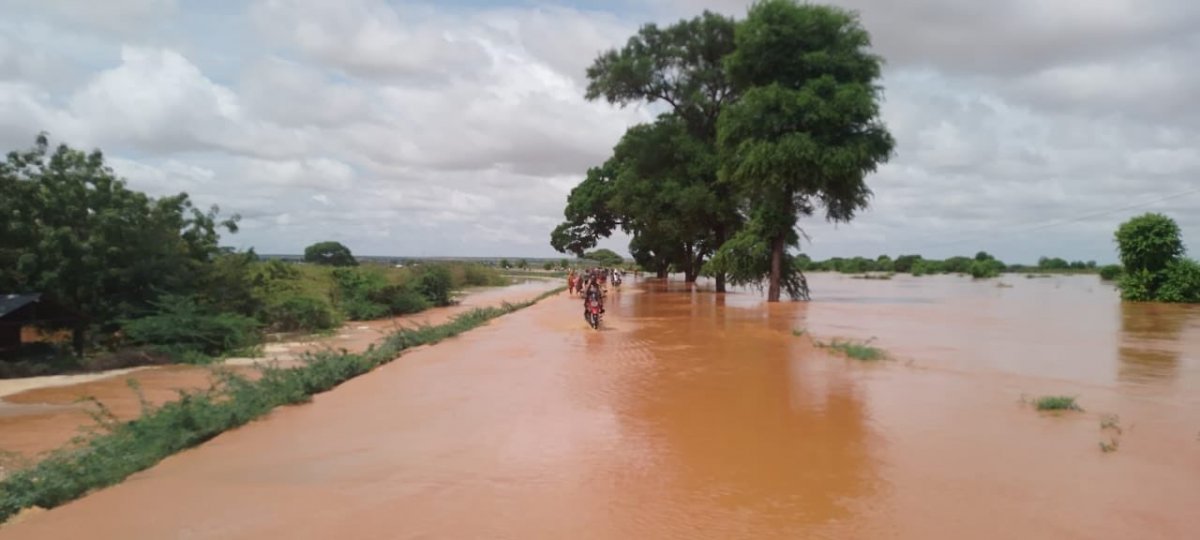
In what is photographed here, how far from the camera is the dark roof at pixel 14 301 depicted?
17172 mm

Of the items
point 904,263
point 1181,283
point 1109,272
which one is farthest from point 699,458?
point 904,263

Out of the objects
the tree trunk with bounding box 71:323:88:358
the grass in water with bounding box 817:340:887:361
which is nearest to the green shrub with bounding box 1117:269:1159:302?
the grass in water with bounding box 817:340:887:361

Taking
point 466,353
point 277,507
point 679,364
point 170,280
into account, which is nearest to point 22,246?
point 170,280

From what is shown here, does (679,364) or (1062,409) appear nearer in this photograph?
(1062,409)

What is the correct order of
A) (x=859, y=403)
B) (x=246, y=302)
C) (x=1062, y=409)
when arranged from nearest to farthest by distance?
1. (x=1062, y=409)
2. (x=859, y=403)
3. (x=246, y=302)

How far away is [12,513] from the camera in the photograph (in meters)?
5.80

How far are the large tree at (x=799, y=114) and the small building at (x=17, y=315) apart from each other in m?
20.1

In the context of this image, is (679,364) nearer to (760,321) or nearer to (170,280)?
(760,321)

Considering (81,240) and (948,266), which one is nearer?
(81,240)

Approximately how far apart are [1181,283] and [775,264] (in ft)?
59.7

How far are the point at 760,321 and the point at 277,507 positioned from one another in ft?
59.0

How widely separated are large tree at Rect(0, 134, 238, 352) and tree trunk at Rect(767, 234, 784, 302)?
19.6 meters

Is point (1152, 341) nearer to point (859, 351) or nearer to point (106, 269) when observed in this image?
point (859, 351)

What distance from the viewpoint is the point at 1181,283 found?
34.0 m
